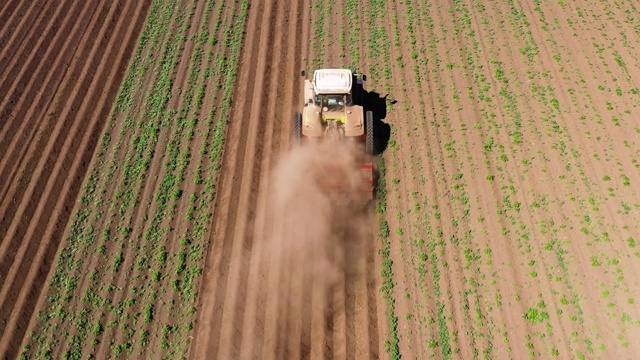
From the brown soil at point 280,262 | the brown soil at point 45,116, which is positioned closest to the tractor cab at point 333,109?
the brown soil at point 280,262

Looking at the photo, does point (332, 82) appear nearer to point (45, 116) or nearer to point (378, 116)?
point (378, 116)

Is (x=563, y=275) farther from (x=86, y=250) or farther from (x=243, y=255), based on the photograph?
(x=86, y=250)

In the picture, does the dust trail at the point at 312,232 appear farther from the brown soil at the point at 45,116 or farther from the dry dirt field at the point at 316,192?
the brown soil at the point at 45,116

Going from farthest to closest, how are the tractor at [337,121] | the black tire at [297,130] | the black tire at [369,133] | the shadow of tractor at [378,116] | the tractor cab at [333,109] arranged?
the shadow of tractor at [378,116]
the black tire at [297,130]
the black tire at [369,133]
the tractor cab at [333,109]
the tractor at [337,121]

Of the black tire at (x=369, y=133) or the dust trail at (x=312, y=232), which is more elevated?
the black tire at (x=369, y=133)

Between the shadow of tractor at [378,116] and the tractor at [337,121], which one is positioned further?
the shadow of tractor at [378,116]

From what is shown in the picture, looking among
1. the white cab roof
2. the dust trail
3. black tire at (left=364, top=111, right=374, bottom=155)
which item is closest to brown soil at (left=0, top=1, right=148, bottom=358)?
the dust trail

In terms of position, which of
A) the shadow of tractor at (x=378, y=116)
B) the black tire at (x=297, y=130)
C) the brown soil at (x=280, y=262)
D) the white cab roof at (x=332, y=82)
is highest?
the white cab roof at (x=332, y=82)

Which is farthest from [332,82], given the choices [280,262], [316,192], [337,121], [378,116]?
[280,262]
